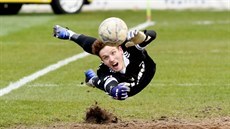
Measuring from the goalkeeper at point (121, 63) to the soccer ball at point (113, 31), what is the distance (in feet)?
0.30

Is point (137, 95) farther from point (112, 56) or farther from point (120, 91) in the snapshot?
point (120, 91)

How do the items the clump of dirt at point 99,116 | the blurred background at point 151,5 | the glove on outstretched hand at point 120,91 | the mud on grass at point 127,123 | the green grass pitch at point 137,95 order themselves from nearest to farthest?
the glove on outstretched hand at point 120,91 < the mud on grass at point 127,123 < the clump of dirt at point 99,116 < the green grass pitch at point 137,95 < the blurred background at point 151,5

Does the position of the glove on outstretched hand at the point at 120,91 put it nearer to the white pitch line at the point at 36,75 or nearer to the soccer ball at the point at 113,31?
the soccer ball at the point at 113,31

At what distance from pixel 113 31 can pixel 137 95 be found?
11.8ft

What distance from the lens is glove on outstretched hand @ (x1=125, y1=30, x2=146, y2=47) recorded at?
909cm

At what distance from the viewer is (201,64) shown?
15844 mm

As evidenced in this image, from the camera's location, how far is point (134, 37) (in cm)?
914

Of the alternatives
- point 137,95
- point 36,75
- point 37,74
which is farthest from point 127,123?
point 37,74

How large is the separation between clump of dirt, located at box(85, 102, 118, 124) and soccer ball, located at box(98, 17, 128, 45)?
1431 mm

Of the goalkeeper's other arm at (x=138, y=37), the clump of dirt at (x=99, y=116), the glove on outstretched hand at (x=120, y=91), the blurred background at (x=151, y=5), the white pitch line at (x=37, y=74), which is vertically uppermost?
the goalkeeper's other arm at (x=138, y=37)

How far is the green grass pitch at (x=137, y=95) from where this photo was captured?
11.0 metres

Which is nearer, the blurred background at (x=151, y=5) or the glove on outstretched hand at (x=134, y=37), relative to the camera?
the glove on outstretched hand at (x=134, y=37)

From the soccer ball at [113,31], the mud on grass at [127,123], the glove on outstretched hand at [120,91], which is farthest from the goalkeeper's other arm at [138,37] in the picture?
the mud on grass at [127,123]

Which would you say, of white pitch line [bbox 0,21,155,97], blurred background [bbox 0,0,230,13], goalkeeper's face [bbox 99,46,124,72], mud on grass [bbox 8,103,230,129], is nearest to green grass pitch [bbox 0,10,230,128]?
white pitch line [bbox 0,21,155,97]
